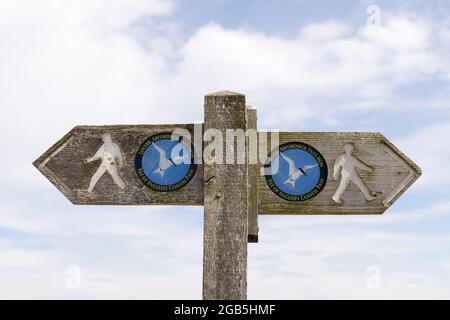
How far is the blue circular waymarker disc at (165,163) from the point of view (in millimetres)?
4949

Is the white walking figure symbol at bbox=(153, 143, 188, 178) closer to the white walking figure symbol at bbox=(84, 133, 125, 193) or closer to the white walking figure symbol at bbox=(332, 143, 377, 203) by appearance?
the white walking figure symbol at bbox=(84, 133, 125, 193)

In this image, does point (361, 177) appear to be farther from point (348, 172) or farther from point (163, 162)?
point (163, 162)

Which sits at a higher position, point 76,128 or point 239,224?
point 76,128

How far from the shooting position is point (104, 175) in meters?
5.14

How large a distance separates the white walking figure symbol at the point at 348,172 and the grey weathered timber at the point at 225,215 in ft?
2.79

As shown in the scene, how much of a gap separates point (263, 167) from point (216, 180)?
1.54 feet

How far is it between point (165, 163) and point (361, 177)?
64.3 inches

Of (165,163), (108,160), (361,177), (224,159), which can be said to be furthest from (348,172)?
(108,160)
